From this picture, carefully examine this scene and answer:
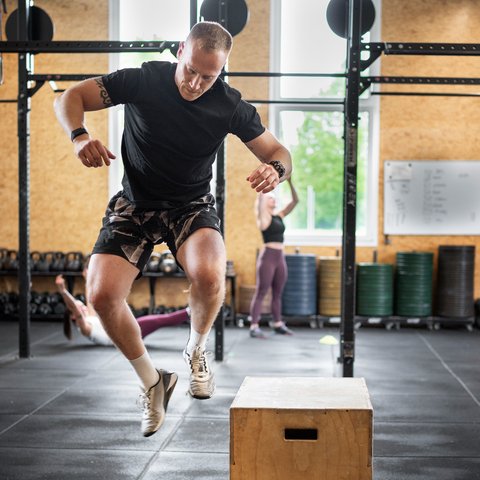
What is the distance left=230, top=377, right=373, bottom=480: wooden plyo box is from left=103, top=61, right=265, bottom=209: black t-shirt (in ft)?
2.82

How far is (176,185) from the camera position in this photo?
2822 mm

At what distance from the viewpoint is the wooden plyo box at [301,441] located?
2.51 meters

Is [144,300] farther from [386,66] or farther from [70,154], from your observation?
[386,66]

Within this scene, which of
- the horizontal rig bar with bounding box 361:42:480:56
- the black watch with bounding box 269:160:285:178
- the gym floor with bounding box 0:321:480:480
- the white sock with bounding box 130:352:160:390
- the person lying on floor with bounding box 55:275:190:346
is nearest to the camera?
the black watch with bounding box 269:160:285:178

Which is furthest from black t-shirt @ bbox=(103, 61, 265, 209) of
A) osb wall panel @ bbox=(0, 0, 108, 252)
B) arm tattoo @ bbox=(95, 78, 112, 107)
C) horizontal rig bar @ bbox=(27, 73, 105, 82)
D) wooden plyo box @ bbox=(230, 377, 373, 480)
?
osb wall panel @ bbox=(0, 0, 108, 252)

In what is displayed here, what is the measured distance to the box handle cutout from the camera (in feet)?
8.41

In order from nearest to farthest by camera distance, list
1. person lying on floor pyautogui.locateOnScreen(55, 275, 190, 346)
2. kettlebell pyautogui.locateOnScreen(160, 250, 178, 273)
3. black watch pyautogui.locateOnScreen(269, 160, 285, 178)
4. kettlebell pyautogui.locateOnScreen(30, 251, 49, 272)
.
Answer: black watch pyautogui.locateOnScreen(269, 160, 285, 178) < person lying on floor pyautogui.locateOnScreen(55, 275, 190, 346) < kettlebell pyautogui.locateOnScreen(160, 250, 178, 273) < kettlebell pyautogui.locateOnScreen(30, 251, 49, 272)

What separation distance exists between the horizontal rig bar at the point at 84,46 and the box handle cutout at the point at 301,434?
300 cm

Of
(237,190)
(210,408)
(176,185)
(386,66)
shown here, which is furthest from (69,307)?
(386,66)

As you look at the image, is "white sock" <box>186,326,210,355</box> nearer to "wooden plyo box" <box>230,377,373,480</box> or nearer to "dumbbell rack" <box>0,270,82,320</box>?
"wooden plyo box" <box>230,377,373,480</box>

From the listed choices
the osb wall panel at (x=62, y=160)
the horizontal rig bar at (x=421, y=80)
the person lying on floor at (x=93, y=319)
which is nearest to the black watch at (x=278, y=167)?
the horizontal rig bar at (x=421, y=80)

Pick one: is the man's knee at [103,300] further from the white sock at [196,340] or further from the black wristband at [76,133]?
the black wristband at [76,133]

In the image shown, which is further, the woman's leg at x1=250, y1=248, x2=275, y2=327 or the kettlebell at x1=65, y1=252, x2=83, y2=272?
the kettlebell at x1=65, y1=252, x2=83, y2=272

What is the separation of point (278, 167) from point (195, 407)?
2341 millimetres
